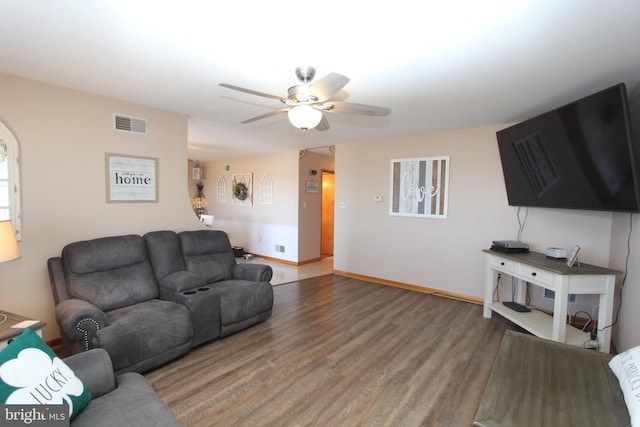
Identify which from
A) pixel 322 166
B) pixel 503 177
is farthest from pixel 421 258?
pixel 322 166

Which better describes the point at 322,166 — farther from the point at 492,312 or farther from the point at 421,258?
the point at 492,312

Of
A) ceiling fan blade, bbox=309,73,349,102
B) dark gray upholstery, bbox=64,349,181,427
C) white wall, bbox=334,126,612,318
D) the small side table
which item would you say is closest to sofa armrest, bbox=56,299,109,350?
the small side table

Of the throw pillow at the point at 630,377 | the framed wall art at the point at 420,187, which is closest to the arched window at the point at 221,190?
the framed wall art at the point at 420,187

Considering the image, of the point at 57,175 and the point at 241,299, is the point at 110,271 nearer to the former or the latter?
the point at 57,175

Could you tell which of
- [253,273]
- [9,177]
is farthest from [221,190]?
[9,177]

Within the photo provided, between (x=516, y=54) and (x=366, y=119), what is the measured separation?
5.86 ft

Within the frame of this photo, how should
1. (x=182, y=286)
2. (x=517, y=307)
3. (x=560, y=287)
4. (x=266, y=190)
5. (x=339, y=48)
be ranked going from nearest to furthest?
(x=339, y=48)
(x=560, y=287)
(x=182, y=286)
(x=517, y=307)
(x=266, y=190)

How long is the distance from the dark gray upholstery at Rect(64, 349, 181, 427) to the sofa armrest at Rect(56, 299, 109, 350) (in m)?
Answer: 0.62

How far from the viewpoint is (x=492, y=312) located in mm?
3600

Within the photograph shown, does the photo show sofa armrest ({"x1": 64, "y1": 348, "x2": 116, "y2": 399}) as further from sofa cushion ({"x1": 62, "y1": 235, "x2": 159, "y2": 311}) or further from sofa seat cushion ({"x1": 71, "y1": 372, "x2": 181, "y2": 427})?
sofa cushion ({"x1": 62, "y1": 235, "x2": 159, "y2": 311})

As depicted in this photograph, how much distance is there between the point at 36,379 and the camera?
3.95 ft

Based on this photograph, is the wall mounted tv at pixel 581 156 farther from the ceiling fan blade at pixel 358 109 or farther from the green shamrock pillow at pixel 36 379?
the green shamrock pillow at pixel 36 379

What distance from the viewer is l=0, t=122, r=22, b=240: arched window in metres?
2.38

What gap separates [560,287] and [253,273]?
9.30 ft
